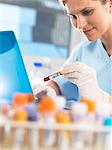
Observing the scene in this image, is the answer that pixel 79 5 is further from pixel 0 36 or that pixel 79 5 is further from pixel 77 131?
pixel 77 131

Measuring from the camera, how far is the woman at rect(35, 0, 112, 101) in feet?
3.46

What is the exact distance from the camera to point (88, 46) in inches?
49.7

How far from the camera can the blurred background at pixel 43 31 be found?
174cm

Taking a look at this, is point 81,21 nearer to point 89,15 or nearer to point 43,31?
point 89,15

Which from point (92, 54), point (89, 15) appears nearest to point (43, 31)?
point (92, 54)

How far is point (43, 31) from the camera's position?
1.99 m

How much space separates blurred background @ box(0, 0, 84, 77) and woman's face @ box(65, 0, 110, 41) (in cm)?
54

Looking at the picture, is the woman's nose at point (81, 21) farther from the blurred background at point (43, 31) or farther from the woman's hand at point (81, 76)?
the blurred background at point (43, 31)

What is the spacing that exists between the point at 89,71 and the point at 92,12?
0.20m

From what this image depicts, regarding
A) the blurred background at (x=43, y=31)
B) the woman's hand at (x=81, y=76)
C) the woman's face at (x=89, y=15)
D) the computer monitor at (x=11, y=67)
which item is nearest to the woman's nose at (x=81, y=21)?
the woman's face at (x=89, y=15)

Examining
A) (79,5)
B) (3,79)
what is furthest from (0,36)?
(79,5)

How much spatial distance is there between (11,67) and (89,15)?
0.35 m

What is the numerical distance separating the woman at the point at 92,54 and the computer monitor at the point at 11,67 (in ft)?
0.60

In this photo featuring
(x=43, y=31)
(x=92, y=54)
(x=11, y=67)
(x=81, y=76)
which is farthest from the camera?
(x=43, y=31)
